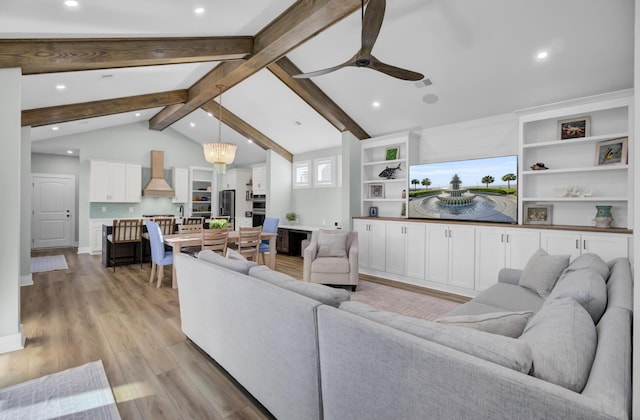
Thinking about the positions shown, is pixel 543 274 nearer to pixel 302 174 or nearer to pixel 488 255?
pixel 488 255

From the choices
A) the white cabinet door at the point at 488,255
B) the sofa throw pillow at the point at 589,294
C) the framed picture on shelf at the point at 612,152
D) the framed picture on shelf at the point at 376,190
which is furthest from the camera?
the framed picture on shelf at the point at 376,190

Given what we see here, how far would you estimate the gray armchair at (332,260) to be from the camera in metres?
4.55

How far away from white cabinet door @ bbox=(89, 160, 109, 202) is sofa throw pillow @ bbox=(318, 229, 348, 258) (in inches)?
245

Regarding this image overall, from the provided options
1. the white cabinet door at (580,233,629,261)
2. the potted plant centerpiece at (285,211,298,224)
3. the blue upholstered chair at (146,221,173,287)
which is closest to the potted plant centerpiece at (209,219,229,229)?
the blue upholstered chair at (146,221,173,287)

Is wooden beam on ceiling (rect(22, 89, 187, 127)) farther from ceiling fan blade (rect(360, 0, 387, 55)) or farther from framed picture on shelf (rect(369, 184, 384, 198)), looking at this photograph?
ceiling fan blade (rect(360, 0, 387, 55))

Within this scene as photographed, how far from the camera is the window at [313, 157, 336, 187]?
23.1ft

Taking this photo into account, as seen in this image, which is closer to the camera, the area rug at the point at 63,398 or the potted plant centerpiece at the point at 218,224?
the area rug at the point at 63,398

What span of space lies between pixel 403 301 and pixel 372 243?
1.49 metres

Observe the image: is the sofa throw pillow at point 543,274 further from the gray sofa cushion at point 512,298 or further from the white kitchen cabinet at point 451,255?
the white kitchen cabinet at point 451,255

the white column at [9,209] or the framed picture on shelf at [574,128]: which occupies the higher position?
the framed picture on shelf at [574,128]

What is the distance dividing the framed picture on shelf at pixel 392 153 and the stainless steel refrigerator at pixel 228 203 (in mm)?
5423

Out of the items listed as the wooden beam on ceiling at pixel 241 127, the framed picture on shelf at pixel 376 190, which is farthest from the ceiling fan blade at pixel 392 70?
the wooden beam on ceiling at pixel 241 127

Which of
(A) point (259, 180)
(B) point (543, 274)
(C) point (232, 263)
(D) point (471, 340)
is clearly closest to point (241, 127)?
(A) point (259, 180)

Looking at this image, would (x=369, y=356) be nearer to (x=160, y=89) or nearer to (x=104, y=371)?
(x=104, y=371)
